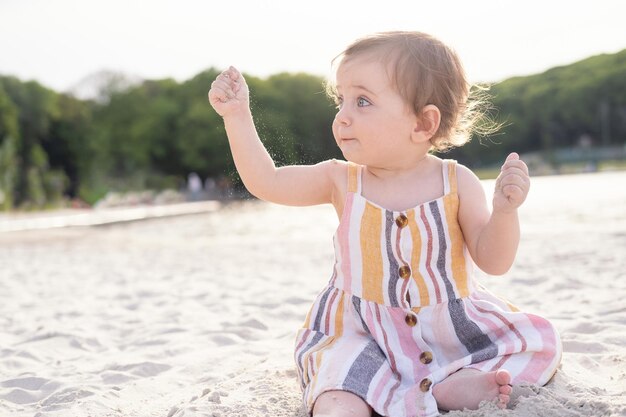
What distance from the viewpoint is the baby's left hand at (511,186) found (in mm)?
2109

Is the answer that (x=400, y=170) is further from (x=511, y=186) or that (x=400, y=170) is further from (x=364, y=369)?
(x=364, y=369)

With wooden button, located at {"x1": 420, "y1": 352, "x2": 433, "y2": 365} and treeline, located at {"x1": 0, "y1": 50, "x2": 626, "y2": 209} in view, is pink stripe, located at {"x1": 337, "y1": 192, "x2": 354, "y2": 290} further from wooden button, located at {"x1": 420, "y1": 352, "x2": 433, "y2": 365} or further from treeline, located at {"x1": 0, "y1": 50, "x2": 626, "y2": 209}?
treeline, located at {"x1": 0, "y1": 50, "x2": 626, "y2": 209}

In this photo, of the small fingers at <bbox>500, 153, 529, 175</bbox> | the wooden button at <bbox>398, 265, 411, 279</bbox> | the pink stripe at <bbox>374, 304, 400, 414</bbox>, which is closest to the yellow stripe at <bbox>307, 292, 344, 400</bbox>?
the pink stripe at <bbox>374, 304, 400, 414</bbox>

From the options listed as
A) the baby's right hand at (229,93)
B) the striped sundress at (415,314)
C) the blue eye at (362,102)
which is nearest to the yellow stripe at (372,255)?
the striped sundress at (415,314)

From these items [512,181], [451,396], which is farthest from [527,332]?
[512,181]

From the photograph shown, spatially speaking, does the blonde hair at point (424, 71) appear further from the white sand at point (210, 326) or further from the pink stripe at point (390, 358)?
the white sand at point (210, 326)

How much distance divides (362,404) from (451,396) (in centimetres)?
27

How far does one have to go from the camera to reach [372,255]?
2.30 metres

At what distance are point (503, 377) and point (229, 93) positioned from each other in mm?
1266

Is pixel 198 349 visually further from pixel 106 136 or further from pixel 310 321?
pixel 106 136

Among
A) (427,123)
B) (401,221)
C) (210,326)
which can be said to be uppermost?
(427,123)

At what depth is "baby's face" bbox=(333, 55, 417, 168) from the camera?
2.23 meters

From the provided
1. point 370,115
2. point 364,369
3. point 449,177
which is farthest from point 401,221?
point 364,369

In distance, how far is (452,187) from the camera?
2.34m
